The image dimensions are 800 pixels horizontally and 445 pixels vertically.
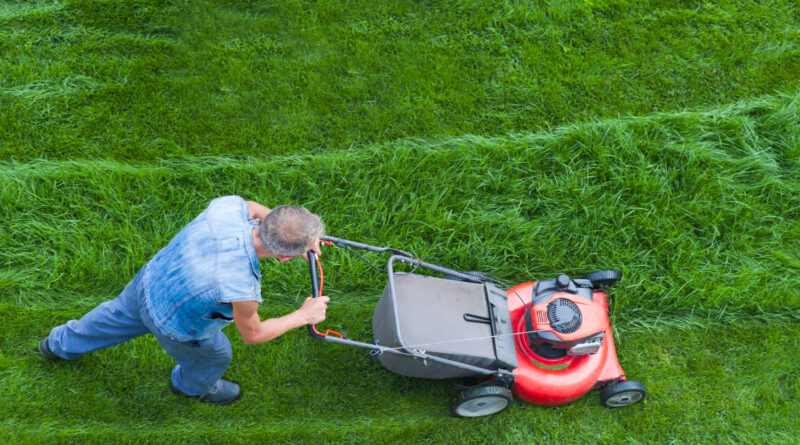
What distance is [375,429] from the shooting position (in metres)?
3.51

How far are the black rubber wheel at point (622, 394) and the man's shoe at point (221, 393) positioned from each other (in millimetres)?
2123

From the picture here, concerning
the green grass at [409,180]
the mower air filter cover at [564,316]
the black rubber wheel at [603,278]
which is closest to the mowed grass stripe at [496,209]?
the green grass at [409,180]

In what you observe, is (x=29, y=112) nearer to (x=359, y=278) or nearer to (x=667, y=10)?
(x=359, y=278)

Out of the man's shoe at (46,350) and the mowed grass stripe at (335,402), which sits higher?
the man's shoe at (46,350)

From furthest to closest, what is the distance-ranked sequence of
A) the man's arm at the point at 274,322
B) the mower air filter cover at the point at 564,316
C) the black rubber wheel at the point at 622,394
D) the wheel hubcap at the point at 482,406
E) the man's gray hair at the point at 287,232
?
the black rubber wheel at the point at 622,394
the wheel hubcap at the point at 482,406
the mower air filter cover at the point at 564,316
the man's arm at the point at 274,322
the man's gray hair at the point at 287,232

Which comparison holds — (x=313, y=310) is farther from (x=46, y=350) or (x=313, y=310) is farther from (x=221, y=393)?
(x=46, y=350)

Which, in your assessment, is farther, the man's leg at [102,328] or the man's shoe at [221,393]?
the man's shoe at [221,393]

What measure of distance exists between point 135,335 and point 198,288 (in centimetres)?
101

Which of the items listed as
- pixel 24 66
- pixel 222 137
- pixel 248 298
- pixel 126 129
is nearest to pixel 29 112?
pixel 24 66

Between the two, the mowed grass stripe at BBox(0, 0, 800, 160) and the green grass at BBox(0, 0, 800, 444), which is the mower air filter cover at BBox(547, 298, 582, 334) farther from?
the mowed grass stripe at BBox(0, 0, 800, 160)

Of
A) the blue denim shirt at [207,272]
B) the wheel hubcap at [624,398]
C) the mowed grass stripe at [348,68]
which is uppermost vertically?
the mowed grass stripe at [348,68]

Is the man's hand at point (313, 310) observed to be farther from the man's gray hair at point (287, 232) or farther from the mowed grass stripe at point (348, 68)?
the mowed grass stripe at point (348, 68)

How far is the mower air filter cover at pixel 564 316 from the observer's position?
3.05 metres

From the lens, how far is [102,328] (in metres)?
3.11
